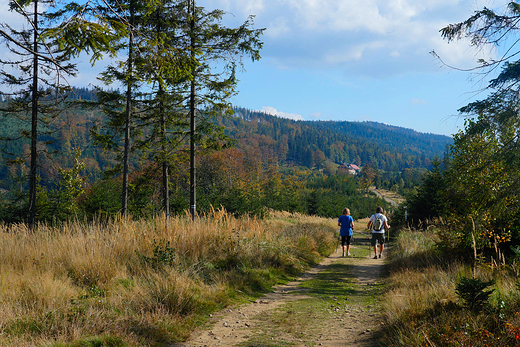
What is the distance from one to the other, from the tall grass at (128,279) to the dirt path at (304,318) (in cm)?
39

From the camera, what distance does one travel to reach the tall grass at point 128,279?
3.53m

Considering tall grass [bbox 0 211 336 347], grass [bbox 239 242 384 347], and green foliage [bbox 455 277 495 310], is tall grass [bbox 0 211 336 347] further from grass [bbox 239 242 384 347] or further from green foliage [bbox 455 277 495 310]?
green foliage [bbox 455 277 495 310]

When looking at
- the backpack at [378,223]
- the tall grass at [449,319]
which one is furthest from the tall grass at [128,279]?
the backpack at [378,223]

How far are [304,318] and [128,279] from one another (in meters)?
2.96

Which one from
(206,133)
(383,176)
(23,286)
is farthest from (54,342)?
(383,176)

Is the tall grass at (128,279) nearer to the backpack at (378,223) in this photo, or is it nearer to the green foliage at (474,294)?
the green foliage at (474,294)

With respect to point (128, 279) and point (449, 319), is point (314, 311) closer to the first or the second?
point (449, 319)

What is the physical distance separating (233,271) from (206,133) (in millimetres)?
7641

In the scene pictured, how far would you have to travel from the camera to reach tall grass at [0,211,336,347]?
3527 mm

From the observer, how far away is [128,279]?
529 centimetres

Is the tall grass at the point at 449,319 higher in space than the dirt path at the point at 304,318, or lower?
higher

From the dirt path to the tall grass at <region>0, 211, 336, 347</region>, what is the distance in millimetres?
386

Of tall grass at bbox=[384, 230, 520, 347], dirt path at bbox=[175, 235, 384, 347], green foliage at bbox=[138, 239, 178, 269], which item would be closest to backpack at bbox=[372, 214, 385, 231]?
dirt path at bbox=[175, 235, 384, 347]

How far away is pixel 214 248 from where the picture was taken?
7512 mm
